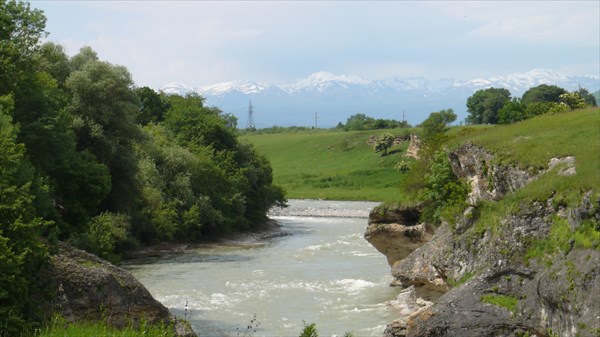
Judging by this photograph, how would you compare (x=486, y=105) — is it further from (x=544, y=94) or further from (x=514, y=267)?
(x=514, y=267)

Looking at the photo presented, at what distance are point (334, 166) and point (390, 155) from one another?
1091 centimetres

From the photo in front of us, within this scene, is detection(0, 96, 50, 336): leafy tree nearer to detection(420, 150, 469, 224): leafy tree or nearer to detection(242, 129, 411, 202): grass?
detection(420, 150, 469, 224): leafy tree

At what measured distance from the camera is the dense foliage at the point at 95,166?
16.5 m

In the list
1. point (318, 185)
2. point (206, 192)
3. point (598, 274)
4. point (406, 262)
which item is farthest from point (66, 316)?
point (318, 185)

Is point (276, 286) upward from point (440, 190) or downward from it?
downward

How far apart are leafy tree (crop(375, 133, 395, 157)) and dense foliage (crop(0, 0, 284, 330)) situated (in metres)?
57.7

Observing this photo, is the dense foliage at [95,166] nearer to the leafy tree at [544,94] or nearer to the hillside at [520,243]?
the hillside at [520,243]

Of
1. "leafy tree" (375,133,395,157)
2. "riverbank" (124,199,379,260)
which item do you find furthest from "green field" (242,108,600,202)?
"riverbank" (124,199,379,260)

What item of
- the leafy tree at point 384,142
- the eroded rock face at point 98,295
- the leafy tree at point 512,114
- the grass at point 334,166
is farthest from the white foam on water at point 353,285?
the leafy tree at point 384,142

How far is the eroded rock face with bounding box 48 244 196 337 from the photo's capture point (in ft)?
53.4

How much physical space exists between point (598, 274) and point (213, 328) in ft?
47.5

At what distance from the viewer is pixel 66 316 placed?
16016mm

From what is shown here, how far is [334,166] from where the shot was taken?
5108 inches

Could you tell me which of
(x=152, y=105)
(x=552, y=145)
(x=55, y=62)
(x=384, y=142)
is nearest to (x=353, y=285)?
(x=552, y=145)
